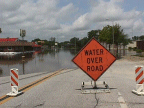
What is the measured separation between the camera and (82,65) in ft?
22.9

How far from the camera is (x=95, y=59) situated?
6953mm

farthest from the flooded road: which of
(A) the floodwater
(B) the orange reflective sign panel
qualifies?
(B) the orange reflective sign panel

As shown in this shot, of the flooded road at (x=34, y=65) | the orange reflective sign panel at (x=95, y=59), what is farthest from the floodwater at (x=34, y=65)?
the orange reflective sign panel at (x=95, y=59)

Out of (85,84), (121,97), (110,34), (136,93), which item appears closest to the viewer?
(121,97)

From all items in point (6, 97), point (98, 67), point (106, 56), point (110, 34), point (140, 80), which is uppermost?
point (110, 34)

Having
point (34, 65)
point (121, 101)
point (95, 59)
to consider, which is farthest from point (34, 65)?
point (121, 101)

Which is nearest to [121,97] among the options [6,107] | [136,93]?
[136,93]

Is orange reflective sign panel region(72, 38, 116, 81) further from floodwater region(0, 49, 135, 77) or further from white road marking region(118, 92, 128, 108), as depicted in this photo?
floodwater region(0, 49, 135, 77)

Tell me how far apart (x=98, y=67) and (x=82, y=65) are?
630 mm

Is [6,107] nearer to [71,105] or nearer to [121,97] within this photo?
[71,105]

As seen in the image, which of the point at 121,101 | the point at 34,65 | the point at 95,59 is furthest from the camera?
the point at 34,65

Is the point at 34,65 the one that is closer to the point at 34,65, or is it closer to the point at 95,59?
the point at 34,65

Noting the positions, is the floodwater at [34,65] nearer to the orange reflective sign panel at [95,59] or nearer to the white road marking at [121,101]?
the orange reflective sign panel at [95,59]

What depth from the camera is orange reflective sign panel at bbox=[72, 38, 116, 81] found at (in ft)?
22.7
